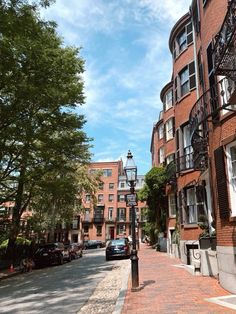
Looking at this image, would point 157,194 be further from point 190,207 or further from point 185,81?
point 185,81

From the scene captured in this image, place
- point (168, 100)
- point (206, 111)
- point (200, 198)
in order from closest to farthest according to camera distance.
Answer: point (206, 111) < point (200, 198) < point (168, 100)

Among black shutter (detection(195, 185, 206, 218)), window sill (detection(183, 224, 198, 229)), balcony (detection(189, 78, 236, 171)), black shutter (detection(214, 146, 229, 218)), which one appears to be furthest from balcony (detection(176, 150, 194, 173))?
black shutter (detection(214, 146, 229, 218))

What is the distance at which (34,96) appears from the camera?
53.9 feet

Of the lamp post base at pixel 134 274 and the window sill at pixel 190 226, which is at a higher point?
the window sill at pixel 190 226

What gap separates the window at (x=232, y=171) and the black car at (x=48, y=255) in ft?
61.8

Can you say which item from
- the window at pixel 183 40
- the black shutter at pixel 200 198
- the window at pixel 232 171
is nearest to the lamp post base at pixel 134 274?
the window at pixel 232 171

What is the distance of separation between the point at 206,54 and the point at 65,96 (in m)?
8.22

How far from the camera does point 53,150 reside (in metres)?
22.6

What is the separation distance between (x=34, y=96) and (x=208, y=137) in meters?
7.86

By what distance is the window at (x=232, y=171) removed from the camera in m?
10.4

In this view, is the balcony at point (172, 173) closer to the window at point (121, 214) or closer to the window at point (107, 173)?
the window at point (121, 214)

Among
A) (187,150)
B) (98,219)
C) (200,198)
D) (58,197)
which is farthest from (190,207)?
(98,219)

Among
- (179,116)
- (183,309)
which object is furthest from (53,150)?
(183,309)

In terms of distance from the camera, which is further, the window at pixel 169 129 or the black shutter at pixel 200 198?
the window at pixel 169 129
